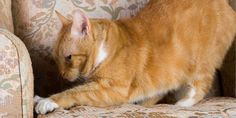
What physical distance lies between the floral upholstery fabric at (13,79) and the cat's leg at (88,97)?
0.18m

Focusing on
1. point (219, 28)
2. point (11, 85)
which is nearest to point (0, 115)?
point (11, 85)

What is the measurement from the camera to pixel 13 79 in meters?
1.06

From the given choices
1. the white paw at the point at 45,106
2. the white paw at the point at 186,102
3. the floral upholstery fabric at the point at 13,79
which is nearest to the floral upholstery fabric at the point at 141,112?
the white paw at the point at 45,106

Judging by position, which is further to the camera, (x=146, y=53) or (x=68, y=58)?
(x=146, y=53)

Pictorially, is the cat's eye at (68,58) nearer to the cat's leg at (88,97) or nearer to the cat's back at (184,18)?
the cat's leg at (88,97)

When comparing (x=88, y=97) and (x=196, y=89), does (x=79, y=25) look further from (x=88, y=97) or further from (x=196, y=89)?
(x=196, y=89)

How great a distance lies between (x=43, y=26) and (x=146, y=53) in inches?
16.7

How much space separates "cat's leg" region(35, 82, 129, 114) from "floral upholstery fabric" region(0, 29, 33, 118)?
0.60ft

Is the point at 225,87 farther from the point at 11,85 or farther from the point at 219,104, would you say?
the point at 11,85

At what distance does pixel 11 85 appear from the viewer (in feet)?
3.46

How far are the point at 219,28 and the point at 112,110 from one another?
0.61 m

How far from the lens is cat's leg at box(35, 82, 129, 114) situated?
1290 mm

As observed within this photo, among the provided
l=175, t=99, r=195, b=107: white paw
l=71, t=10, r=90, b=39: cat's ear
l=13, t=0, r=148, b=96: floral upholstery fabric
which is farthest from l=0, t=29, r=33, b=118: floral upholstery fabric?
l=175, t=99, r=195, b=107: white paw

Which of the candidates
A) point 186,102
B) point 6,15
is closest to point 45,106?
point 6,15
